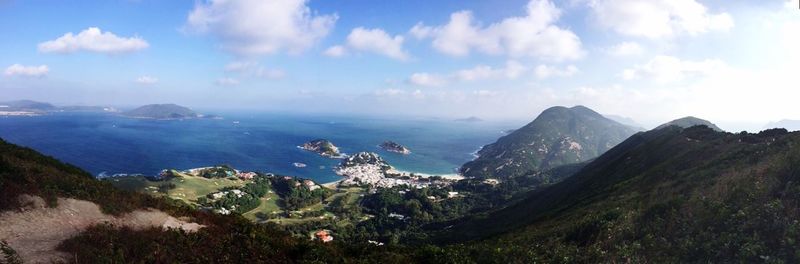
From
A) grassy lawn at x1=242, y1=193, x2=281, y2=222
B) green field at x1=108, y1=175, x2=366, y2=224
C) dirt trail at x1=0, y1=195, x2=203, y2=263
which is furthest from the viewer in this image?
grassy lawn at x1=242, y1=193, x2=281, y2=222

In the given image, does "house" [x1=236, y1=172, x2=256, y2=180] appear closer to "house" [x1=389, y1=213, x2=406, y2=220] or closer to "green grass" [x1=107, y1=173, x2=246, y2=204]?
"green grass" [x1=107, y1=173, x2=246, y2=204]

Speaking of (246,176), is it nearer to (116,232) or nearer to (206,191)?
(206,191)

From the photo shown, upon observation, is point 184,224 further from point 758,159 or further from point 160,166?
point 160,166

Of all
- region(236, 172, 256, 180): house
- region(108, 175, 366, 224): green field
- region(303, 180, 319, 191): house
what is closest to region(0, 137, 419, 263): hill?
region(108, 175, 366, 224): green field

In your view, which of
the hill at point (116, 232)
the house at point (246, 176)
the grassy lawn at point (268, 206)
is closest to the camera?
the hill at point (116, 232)

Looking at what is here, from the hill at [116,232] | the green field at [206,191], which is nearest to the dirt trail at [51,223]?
the hill at [116,232]

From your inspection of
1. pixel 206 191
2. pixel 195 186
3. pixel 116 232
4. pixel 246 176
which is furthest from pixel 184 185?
A: pixel 116 232

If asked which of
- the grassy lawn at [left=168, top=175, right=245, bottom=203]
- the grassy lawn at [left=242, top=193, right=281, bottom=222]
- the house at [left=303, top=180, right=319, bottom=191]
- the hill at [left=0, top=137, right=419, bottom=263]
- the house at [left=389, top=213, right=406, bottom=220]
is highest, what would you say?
the hill at [left=0, top=137, right=419, bottom=263]

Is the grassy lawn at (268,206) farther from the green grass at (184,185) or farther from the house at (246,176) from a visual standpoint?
the house at (246,176)

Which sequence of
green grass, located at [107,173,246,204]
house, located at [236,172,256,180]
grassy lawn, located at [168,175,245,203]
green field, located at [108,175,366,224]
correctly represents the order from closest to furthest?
green field, located at [108,175,366,224] → green grass, located at [107,173,246,204] → grassy lawn, located at [168,175,245,203] → house, located at [236,172,256,180]
